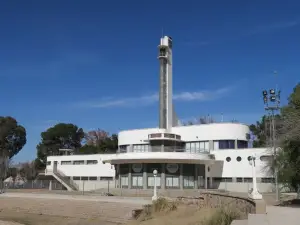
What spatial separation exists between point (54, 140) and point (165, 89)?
1576 inches

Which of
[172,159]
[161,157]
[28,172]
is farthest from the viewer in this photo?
[28,172]

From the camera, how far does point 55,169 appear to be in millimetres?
63469

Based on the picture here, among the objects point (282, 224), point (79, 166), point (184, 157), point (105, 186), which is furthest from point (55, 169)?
point (282, 224)

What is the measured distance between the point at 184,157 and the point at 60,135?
151 feet

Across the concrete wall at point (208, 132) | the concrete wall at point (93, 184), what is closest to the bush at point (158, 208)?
the concrete wall at point (208, 132)

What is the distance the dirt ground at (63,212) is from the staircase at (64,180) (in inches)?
891

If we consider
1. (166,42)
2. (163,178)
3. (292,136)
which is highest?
(166,42)

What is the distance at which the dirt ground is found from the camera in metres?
27.9

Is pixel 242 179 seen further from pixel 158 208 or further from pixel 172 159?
pixel 158 208

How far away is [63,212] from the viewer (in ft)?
104

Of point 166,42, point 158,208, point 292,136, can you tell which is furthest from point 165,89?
point 158,208

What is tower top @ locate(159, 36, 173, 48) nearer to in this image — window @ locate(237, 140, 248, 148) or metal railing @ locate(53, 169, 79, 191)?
window @ locate(237, 140, 248, 148)

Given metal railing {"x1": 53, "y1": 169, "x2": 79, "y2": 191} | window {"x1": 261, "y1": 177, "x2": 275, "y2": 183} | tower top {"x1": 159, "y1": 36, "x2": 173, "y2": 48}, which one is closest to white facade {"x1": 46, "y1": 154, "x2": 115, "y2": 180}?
metal railing {"x1": 53, "y1": 169, "x2": 79, "y2": 191}

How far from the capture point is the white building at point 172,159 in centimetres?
4866
